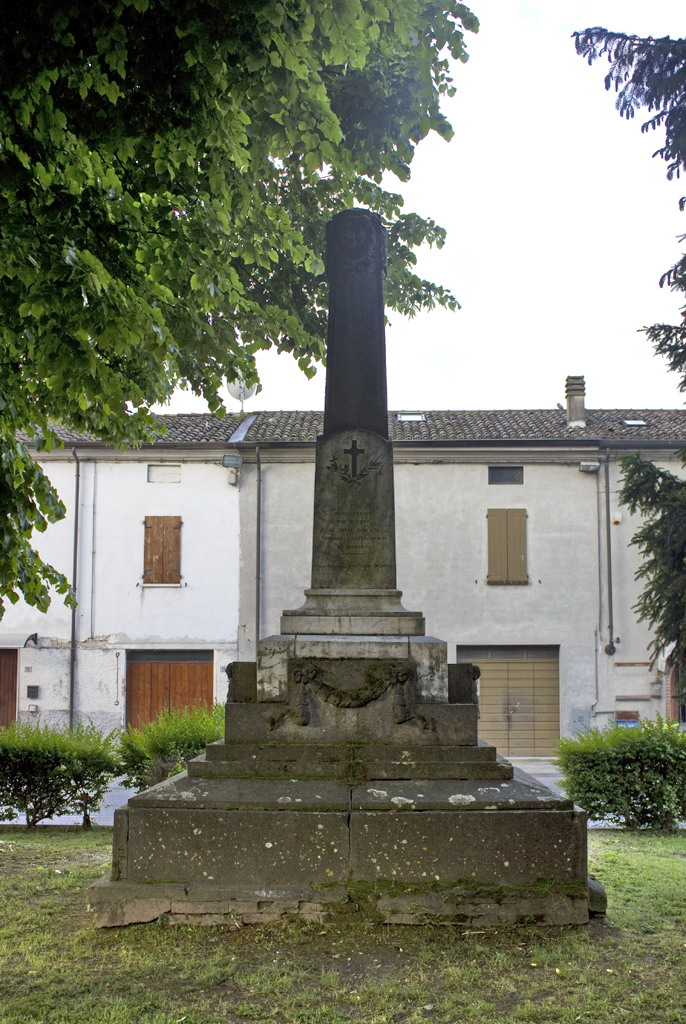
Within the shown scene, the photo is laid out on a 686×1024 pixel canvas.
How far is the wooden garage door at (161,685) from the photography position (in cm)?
1881

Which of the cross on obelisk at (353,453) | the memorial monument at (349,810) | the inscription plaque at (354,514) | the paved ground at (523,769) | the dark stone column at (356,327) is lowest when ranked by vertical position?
the paved ground at (523,769)

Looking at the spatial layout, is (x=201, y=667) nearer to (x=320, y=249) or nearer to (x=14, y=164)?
(x=320, y=249)

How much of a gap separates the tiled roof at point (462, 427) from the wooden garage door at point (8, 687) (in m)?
4.96

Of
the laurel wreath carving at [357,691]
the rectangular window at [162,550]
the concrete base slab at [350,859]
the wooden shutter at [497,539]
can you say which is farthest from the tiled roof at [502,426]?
the concrete base slab at [350,859]

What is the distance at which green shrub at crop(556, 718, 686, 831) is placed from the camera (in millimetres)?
8875

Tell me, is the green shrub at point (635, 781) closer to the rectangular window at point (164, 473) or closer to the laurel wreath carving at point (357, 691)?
the laurel wreath carving at point (357, 691)

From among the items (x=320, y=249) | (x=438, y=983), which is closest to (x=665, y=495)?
(x=320, y=249)

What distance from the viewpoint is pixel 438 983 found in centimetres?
396

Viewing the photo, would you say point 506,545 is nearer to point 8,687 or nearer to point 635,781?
point 635,781

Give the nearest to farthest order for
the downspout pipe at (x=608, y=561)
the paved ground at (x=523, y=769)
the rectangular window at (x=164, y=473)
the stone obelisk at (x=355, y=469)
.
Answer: the stone obelisk at (x=355, y=469) < the paved ground at (x=523, y=769) < the downspout pipe at (x=608, y=561) < the rectangular window at (x=164, y=473)

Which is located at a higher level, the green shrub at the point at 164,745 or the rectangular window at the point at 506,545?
the rectangular window at the point at 506,545

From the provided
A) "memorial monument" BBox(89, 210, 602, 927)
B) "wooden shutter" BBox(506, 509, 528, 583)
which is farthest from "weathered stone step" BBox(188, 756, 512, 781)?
"wooden shutter" BBox(506, 509, 528, 583)

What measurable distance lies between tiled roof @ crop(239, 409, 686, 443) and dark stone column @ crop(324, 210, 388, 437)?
1209 cm

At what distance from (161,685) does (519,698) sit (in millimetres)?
7738
